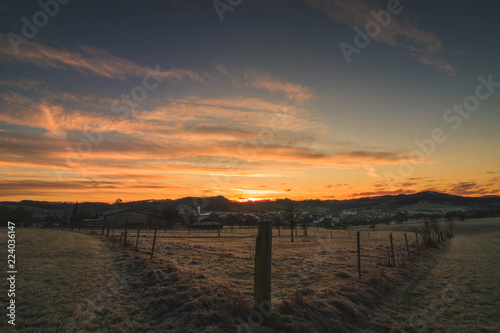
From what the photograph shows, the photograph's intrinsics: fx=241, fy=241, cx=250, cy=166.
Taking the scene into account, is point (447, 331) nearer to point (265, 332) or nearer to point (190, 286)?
point (265, 332)

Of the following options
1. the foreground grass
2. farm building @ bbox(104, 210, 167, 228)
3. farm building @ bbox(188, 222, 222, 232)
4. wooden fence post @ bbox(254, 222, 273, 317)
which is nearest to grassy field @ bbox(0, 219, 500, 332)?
the foreground grass

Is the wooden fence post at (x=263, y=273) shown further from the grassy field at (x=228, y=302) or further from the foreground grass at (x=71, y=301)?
the foreground grass at (x=71, y=301)

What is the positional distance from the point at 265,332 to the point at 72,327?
410cm

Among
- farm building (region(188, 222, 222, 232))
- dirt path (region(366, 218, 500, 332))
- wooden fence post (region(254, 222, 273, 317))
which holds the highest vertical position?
wooden fence post (region(254, 222, 273, 317))

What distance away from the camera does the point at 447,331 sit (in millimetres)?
5875

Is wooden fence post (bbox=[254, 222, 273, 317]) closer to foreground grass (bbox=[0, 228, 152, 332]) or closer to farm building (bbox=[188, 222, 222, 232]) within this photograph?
foreground grass (bbox=[0, 228, 152, 332])

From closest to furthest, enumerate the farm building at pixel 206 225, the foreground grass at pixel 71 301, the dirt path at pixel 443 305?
the foreground grass at pixel 71 301 → the dirt path at pixel 443 305 → the farm building at pixel 206 225

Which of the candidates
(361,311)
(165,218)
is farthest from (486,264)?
(165,218)

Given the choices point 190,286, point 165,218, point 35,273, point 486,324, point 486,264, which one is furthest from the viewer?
point 165,218

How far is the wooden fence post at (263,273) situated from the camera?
5301 mm

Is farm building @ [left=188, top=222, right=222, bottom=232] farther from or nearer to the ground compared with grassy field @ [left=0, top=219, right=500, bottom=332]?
nearer to the ground

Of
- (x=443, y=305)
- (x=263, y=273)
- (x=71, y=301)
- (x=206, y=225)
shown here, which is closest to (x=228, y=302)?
(x=263, y=273)

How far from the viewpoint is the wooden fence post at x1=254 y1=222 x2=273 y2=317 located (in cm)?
530

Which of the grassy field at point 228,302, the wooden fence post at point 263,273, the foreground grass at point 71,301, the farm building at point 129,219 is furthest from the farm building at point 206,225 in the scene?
the wooden fence post at point 263,273
